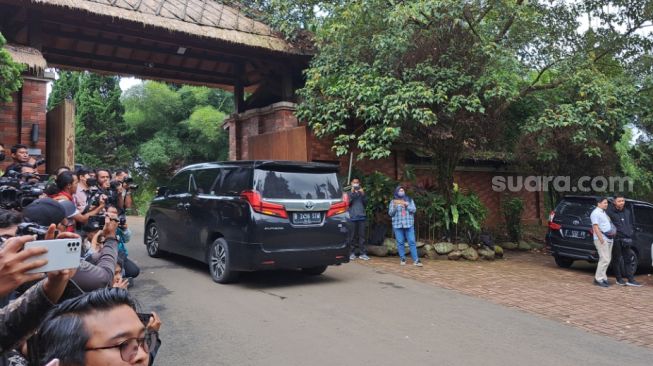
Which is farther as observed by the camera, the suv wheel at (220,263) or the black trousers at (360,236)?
the black trousers at (360,236)

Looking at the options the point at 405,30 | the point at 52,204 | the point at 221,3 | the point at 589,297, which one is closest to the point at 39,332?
the point at 52,204

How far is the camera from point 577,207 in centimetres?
1038

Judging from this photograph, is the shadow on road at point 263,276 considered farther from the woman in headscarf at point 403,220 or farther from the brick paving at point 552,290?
the brick paving at point 552,290

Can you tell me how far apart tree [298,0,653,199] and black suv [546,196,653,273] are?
4.97ft

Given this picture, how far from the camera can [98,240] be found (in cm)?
361

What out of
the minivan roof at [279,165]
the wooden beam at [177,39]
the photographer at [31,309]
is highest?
the wooden beam at [177,39]

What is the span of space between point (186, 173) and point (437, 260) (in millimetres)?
5718

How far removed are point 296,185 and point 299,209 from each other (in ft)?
1.28

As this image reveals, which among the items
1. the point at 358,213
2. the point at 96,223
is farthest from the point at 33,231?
the point at 358,213

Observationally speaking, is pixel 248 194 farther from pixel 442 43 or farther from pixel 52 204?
pixel 442 43

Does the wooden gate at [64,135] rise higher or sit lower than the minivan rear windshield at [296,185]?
higher

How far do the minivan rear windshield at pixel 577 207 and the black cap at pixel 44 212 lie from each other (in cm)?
1005

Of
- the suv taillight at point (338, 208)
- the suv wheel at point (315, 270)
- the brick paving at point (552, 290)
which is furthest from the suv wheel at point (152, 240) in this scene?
the brick paving at point (552, 290)

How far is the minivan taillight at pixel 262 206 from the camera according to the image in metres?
6.85
